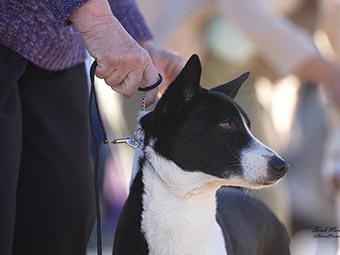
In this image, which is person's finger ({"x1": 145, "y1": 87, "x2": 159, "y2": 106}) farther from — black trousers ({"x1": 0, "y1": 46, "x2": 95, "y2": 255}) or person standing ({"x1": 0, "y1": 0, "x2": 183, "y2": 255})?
black trousers ({"x1": 0, "y1": 46, "x2": 95, "y2": 255})

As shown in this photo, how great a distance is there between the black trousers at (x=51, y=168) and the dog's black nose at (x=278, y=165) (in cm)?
63

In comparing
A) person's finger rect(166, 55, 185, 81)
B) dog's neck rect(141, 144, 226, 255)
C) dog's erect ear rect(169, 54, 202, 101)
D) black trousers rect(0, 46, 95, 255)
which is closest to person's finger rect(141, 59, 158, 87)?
dog's erect ear rect(169, 54, 202, 101)

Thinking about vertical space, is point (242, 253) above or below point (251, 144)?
below

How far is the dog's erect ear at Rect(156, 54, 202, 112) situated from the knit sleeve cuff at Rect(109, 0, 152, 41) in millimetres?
360

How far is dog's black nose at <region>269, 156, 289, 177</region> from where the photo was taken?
11.2 feet

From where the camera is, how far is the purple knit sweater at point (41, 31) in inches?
128

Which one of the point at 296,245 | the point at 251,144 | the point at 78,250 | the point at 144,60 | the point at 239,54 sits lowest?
the point at 296,245

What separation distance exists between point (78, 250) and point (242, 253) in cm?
54

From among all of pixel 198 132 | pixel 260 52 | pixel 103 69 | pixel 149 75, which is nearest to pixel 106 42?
pixel 103 69

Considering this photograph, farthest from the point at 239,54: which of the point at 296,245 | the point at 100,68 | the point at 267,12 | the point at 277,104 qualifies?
the point at 100,68

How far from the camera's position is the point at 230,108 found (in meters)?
3.53

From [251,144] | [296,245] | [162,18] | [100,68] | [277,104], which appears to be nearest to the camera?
[100,68]

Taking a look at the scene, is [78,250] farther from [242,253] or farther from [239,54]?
[239,54]

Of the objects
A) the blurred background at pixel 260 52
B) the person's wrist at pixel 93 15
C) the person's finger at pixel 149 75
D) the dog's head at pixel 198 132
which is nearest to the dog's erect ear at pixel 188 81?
the dog's head at pixel 198 132
